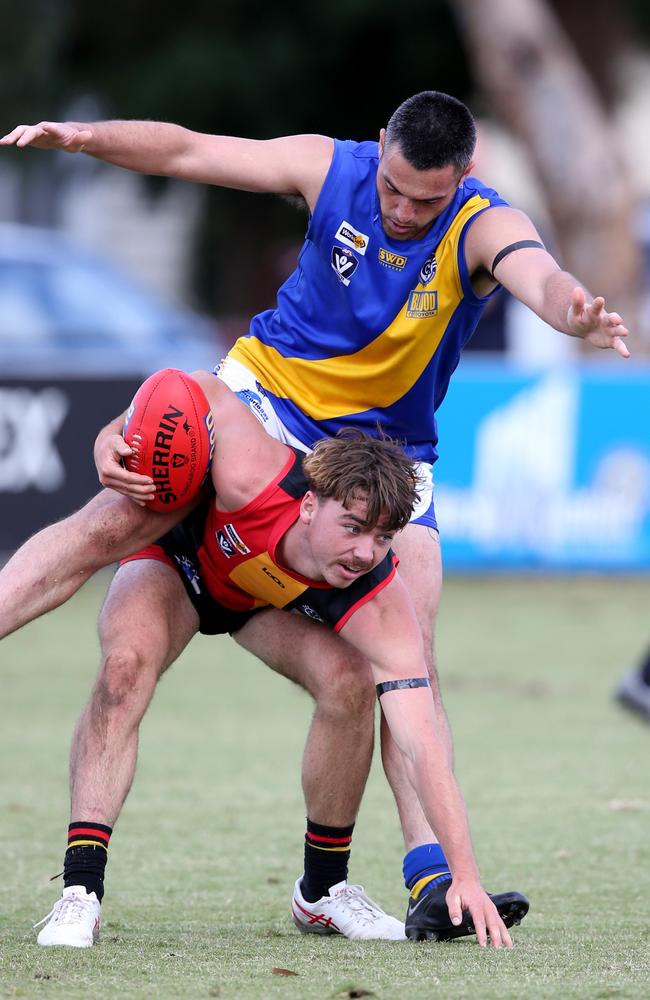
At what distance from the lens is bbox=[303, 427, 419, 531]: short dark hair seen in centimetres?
461

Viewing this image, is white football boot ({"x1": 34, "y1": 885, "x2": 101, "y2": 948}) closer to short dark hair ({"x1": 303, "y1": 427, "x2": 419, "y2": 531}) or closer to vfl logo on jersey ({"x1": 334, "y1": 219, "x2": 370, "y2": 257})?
short dark hair ({"x1": 303, "y1": 427, "x2": 419, "y2": 531})

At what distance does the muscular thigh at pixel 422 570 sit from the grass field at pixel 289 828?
0.93 metres

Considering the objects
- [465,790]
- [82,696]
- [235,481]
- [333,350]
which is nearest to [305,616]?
[235,481]

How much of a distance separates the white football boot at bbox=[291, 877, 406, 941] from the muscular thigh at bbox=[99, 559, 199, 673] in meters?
0.81

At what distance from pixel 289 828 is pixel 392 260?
7.87 ft

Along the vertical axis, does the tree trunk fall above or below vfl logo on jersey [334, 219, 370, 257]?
above

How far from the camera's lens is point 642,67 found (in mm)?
24859

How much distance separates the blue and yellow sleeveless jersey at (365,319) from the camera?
5.06 meters

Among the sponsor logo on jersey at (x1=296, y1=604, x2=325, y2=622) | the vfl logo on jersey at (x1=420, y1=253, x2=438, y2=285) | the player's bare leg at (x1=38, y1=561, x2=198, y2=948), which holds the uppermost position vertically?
the vfl logo on jersey at (x1=420, y1=253, x2=438, y2=285)

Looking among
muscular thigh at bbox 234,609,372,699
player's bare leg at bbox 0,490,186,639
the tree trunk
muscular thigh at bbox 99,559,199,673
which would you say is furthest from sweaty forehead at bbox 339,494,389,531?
the tree trunk

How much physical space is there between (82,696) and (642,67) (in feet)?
59.9

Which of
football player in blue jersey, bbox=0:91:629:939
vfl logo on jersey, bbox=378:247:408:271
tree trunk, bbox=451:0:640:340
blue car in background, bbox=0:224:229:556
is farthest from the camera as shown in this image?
tree trunk, bbox=451:0:640:340

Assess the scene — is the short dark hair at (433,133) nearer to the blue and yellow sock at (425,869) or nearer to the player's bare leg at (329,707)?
the player's bare leg at (329,707)

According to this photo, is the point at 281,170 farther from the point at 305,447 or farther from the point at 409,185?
the point at 305,447
